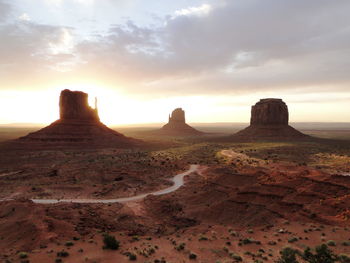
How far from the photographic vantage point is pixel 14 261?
15750 millimetres

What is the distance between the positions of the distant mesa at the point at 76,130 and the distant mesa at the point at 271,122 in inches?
2777

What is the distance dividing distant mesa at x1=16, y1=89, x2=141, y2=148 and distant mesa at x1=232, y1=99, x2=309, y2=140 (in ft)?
231

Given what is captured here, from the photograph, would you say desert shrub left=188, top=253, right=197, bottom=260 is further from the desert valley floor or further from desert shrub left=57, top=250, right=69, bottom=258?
desert shrub left=57, top=250, right=69, bottom=258

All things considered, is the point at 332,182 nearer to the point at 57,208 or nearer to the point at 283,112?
the point at 57,208

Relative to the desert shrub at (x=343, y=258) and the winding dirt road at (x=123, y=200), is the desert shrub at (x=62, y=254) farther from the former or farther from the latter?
the desert shrub at (x=343, y=258)

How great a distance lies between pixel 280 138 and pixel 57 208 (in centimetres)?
11201

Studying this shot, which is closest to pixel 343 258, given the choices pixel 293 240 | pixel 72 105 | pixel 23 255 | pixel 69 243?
pixel 293 240

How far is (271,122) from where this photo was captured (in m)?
128

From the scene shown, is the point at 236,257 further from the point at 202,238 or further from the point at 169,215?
the point at 169,215

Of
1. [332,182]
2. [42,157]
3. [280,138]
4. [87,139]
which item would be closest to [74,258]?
[332,182]

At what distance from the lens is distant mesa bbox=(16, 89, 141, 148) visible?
3489 inches

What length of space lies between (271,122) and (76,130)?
338ft

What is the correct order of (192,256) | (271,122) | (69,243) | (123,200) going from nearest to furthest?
(192,256), (69,243), (123,200), (271,122)

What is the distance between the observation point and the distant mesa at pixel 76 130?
3489 inches
